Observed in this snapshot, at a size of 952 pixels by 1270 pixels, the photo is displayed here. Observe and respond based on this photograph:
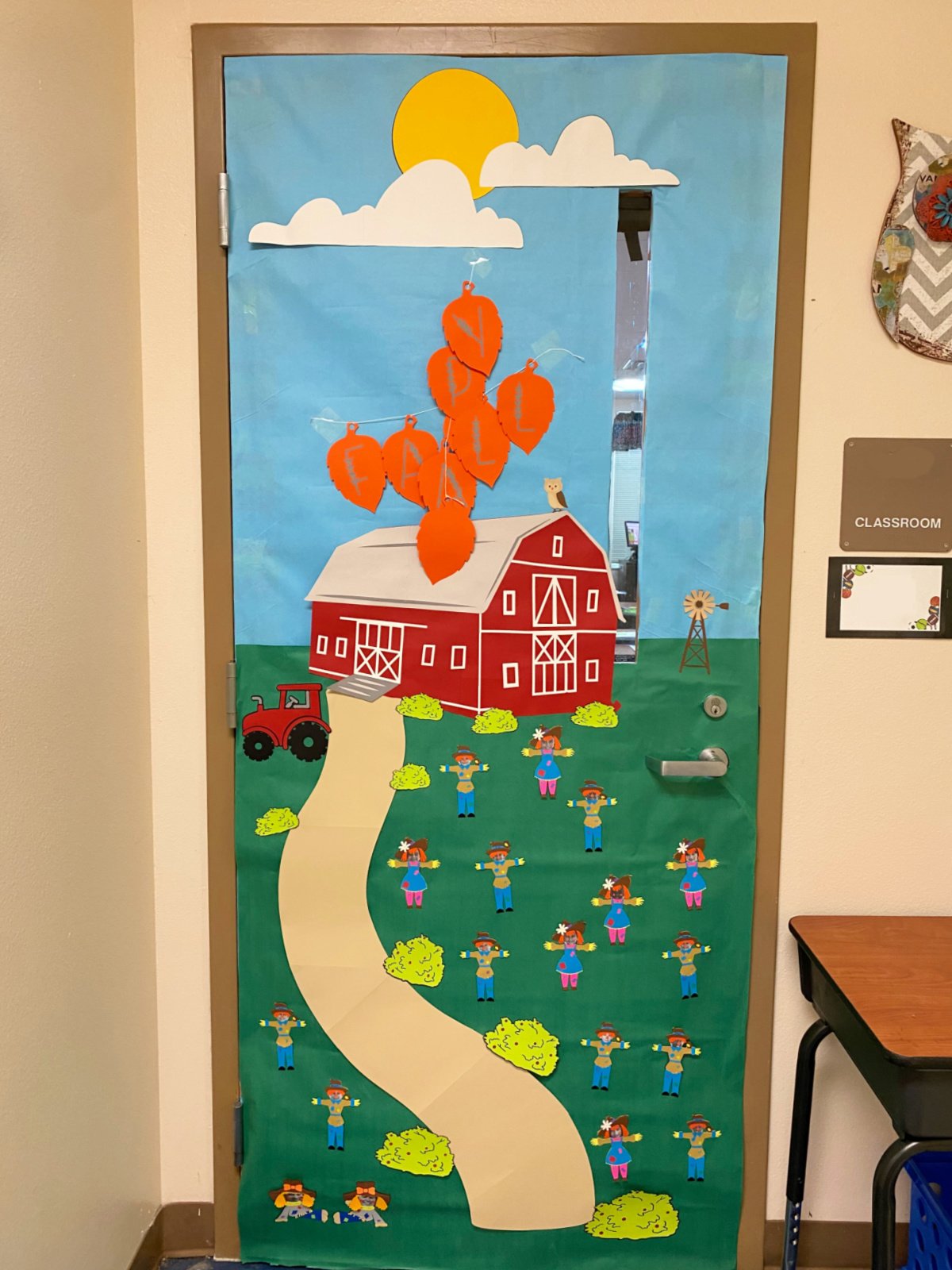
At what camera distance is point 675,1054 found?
61.4 inches

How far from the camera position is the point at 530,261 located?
4.71 feet

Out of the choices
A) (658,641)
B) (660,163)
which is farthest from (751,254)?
(658,641)

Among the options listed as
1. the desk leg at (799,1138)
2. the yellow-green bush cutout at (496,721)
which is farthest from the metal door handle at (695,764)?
the desk leg at (799,1138)

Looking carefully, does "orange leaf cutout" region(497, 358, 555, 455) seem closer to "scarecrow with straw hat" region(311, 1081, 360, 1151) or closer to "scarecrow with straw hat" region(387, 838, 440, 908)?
"scarecrow with straw hat" region(387, 838, 440, 908)

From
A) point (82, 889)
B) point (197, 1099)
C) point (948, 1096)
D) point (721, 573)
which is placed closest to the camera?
point (948, 1096)

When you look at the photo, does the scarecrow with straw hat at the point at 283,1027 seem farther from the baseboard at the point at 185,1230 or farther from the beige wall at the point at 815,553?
the baseboard at the point at 185,1230

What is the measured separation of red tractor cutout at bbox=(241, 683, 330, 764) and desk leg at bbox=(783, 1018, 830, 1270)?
98 centimetres

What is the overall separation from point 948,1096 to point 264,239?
164 cm

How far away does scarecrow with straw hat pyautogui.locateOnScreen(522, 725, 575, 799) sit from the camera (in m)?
1.51

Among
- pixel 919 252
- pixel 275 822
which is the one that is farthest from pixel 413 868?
pixel 919 252

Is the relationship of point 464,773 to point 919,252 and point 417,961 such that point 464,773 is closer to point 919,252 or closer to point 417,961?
point 417,961

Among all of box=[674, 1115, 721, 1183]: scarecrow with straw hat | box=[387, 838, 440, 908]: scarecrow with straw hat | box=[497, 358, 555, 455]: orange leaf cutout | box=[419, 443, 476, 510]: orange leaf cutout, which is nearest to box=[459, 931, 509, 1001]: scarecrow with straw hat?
box=[387, 838, 440, 908]: scarecrow with straw hat

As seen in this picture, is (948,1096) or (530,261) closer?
(948,1096)

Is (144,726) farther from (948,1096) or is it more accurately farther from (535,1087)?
(948,1096)
